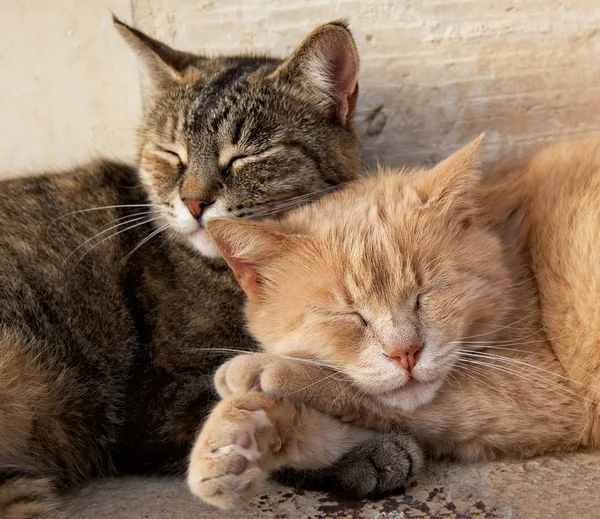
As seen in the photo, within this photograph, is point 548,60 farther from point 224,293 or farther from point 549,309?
point 224,293

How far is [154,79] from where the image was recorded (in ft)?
8.36

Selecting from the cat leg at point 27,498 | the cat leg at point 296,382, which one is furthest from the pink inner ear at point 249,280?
the cat leg at point 27,498

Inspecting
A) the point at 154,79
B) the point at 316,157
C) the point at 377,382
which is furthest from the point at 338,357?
the point at 154,79

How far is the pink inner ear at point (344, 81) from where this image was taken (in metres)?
2.26

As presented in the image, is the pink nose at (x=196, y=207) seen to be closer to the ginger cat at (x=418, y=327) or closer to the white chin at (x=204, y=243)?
the white chin at (x=204, y=243)

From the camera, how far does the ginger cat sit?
1.68 meters

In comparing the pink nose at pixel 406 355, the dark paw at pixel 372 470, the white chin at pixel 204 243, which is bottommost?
the dark paw at pixel 372 470

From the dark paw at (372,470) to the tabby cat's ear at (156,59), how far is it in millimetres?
1464

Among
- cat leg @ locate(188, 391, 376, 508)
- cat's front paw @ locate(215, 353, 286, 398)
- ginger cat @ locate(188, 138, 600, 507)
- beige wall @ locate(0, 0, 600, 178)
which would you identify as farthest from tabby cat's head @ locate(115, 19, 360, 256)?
cat leg @ locate(188, 391, 376, 508)

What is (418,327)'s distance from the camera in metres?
1.67

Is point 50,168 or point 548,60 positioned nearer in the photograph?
point 548,60

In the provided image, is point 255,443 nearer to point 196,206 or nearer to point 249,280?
point 249,280

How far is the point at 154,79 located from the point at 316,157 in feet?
2.37

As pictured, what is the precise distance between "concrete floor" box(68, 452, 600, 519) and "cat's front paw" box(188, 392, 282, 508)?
0.20 meters
